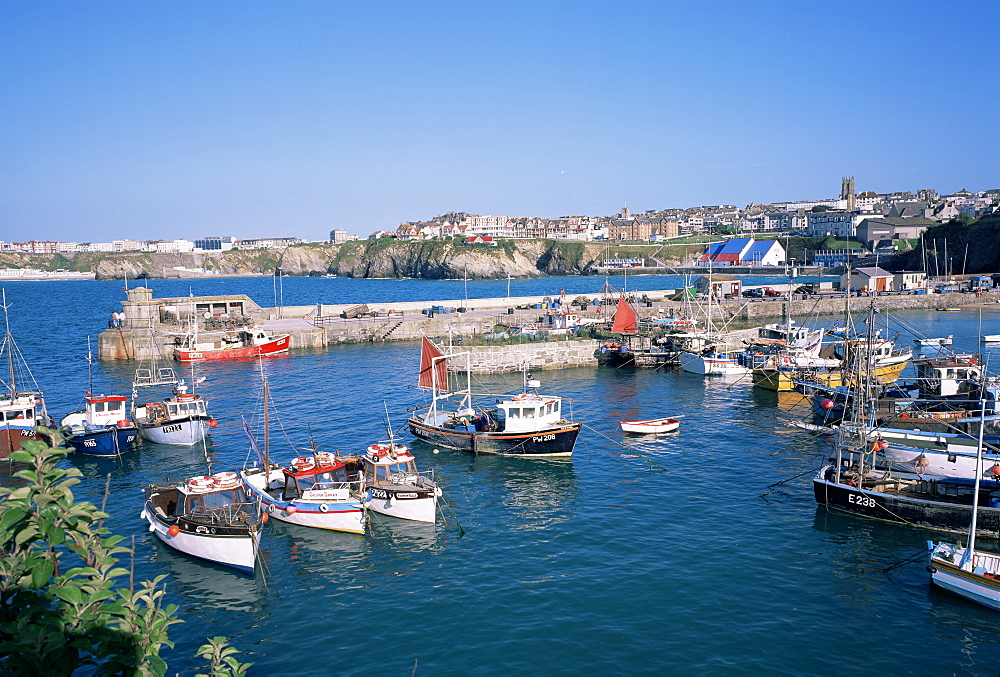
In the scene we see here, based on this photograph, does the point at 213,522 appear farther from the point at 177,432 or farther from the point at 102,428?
the point at 102,428

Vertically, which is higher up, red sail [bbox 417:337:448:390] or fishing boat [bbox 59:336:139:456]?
red sail [bbox 417:337:448:390]

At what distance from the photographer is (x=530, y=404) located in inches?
1374

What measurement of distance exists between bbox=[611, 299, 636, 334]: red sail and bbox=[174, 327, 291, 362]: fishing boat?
3223 cm

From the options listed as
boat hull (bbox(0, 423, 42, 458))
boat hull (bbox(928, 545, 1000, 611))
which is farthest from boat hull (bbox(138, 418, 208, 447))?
boat hull (bbox(928, 545, 1000, 611))

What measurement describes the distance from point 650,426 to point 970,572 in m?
20.2

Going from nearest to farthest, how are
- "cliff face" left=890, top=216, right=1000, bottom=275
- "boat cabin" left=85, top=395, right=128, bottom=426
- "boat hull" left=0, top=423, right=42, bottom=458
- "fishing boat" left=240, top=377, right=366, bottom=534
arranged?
"fishing boat" left=240, top=377, right=366, bottom=534, "boat hull" left=0, top=423, right=42, bottom=458, "boat cabin" left=85, top=395, right=128, bottom=426, "cliff face" left=890, top=216, right=1000, bottom=275

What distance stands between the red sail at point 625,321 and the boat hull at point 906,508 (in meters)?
37.8

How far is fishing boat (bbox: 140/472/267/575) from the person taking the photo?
880 inches

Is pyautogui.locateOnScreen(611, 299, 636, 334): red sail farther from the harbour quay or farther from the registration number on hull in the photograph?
the registration number on hull

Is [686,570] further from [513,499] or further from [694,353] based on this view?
[694,353]

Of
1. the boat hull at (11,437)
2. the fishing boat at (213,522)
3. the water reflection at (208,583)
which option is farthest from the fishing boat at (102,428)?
the water reflection at (208,583)

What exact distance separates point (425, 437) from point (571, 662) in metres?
20.7

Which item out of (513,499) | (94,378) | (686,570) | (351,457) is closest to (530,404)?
(513,499)

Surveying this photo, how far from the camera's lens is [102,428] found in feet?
115
